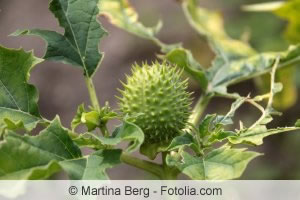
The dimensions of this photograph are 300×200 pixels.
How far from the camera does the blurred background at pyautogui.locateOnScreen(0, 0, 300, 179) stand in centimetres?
363

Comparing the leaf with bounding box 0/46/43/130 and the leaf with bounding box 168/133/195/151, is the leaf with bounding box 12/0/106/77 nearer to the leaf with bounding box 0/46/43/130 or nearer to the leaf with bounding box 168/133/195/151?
the leaf with bounding box 0/46/43/130

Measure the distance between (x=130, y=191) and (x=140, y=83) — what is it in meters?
0.26

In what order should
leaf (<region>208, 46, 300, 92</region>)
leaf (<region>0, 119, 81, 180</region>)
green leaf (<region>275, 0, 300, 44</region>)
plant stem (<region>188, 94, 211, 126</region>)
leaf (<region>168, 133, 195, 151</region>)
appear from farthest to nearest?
green leaf (<region>275, 0, 300, 44</region>) → leaf (<region>208, 46, 300, 92</region>) → plant stem (<region>188, 94, 211, 126</region>) → leaf (<region>168, 133, 195, 151</region>) → leaf (<region>0, 119, 81, 180</region>)

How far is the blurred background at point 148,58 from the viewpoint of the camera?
3629 millimetres

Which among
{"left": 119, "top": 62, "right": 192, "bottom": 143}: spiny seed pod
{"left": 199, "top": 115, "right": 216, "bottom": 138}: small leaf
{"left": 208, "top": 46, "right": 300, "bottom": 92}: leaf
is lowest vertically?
{"left": 199, "top": 115, "right": 216, "bottom": 138}: small leaf

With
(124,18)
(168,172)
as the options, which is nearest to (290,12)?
(124,18)

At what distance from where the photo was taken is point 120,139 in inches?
40.6

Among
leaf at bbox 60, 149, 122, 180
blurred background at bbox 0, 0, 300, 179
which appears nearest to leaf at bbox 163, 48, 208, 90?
leaf at bbox 60, 149, 122, 180

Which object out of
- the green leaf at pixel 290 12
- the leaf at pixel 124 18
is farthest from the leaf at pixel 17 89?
the green leaf at pixel 290 12

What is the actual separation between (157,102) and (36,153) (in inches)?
14.9

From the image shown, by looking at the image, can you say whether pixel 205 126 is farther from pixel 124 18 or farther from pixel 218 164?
pixel 124 18

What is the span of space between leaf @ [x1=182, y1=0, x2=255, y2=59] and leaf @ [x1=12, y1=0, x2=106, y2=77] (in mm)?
A: 666

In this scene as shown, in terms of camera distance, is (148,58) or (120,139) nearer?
(120,139)

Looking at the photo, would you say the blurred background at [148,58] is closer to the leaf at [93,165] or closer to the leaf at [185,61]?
the leaf at [185,61]
